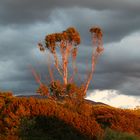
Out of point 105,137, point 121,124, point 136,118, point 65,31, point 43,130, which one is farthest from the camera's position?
point 65,31

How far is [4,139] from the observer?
25.0m

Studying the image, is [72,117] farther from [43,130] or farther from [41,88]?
[41,88]

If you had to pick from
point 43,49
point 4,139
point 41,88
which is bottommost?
point 4,139

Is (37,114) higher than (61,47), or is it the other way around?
(61,47)

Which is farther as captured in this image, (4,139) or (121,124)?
(121,124)

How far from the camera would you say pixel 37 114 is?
89.5ft

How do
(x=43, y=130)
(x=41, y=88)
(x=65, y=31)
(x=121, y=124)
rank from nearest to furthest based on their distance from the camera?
(x=43, y=130), (x=121, y=124), (x=41, y=88), (x=65, y=31)

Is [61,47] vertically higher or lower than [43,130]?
higher

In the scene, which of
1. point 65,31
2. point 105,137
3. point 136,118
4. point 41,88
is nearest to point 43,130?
point 105,137

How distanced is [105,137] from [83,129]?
284 centimetres

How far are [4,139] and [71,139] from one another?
11.3 ft

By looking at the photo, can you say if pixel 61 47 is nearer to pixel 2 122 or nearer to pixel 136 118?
pixel 136 118

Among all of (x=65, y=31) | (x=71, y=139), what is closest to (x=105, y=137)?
(x=71, y=139)

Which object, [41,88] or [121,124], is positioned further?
[41,88]
